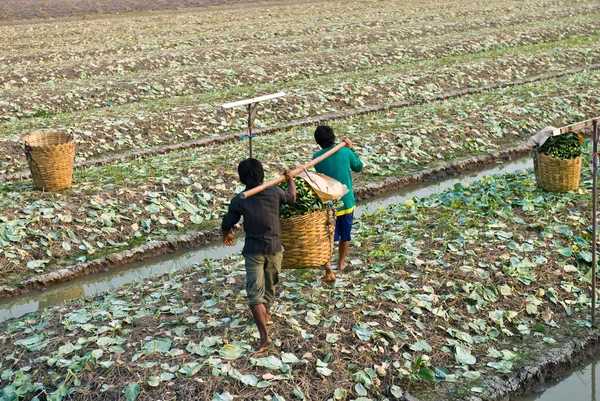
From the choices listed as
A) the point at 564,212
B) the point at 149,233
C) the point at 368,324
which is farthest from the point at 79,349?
the point at 564,212

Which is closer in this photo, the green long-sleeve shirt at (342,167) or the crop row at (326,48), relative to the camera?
the green long-sleeve shirt at (342,167)

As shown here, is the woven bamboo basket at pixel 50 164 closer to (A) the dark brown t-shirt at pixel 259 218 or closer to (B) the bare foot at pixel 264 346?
(A) the dark brown t-shirt at pixel 259 218

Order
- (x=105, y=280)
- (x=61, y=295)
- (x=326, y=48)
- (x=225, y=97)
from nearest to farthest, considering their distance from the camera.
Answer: (x=61, y=295) < (x=105, y=280) < (x=225, y=97) < (x=326, y=48)

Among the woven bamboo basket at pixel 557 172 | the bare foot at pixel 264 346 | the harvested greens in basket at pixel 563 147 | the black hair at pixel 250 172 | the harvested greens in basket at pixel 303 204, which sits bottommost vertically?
the bare foot at pixel 264 346

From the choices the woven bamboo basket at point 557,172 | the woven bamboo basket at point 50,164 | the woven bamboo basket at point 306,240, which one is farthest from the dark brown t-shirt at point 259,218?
the woven bamboo basket at point 50,164

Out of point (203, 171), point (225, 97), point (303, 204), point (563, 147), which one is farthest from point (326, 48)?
point (303, 204)

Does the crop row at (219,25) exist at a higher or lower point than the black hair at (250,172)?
lower

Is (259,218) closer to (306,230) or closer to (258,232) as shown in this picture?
(258,232)

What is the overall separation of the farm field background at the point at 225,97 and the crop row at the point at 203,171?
0.03 m

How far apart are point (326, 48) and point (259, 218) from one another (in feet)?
68.3

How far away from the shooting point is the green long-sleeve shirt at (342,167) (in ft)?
27.1

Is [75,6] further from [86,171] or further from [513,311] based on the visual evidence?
[513,311]

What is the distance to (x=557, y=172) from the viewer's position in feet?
35.2

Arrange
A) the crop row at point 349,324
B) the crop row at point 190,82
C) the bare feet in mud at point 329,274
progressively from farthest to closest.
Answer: the crop row at point 190,82, the bare feet in mud at point 329,274, the crop row at point 349,324
